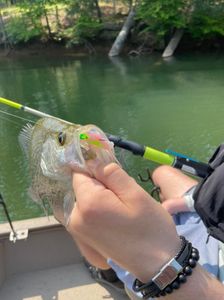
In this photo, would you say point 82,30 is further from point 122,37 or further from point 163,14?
point 163,14

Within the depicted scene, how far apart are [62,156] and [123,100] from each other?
32.4 ft

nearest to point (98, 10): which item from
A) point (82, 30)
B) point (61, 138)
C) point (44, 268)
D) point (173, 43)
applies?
→ point (82, 30)

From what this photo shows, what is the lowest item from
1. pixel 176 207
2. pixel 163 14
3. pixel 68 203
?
pixel 163 14

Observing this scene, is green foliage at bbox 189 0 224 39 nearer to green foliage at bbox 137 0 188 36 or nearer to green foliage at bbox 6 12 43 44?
green foliage at bbox 137 0 188 36

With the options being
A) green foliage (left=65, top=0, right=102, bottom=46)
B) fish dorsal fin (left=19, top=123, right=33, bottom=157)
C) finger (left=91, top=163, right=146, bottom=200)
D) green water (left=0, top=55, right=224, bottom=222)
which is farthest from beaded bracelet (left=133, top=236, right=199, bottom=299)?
green foliage (left=65, top=0, right=102, bottom=46)

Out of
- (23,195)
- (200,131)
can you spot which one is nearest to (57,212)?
(23,195)

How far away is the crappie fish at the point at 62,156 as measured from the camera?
0.86m

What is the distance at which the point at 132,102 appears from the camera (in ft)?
34.4

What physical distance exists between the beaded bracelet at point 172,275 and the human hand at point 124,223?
0.01 metres

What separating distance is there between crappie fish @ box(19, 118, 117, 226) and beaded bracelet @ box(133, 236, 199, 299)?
205 mm

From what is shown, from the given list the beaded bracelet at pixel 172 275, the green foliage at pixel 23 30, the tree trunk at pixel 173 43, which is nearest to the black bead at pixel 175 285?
the beaded bracelet at pixel 172 275

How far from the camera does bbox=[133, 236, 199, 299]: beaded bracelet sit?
2.56 feet

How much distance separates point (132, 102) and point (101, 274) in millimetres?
8541

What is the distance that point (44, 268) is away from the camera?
7.64 ft
